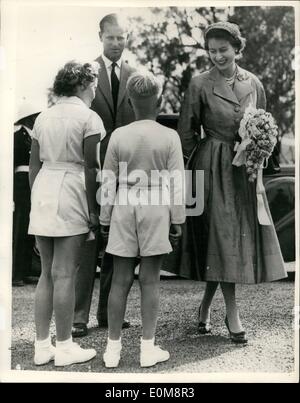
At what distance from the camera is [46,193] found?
308 cm

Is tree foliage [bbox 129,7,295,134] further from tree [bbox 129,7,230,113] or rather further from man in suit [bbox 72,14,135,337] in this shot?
man in suit [bbox 72,14,135,337]

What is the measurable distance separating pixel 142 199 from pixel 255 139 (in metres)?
0.79

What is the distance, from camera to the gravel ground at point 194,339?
318cm

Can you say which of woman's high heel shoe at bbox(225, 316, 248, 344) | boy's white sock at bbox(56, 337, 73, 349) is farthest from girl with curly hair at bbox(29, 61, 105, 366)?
woman's high heel shoe at bbox(225, 316, 248, 344)

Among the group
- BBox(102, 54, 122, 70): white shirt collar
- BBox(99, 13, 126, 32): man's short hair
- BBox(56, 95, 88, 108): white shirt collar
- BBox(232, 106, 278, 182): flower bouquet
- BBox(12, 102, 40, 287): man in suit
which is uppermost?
BBox(99, 13, 126, 32): man's short hair

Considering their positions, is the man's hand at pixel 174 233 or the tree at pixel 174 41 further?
the tree at pixel 174 41

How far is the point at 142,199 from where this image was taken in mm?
3027

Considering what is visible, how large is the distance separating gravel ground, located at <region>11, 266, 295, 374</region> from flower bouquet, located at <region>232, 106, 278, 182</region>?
989 millimetres

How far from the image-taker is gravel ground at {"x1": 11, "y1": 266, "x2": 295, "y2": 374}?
3.18m

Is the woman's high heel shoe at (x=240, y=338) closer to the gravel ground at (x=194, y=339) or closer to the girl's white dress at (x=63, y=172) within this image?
the gravel ground at (x=194, y=339)

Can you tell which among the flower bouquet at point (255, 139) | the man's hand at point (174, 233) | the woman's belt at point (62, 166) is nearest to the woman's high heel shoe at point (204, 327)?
the man's hand at point (174, 233)

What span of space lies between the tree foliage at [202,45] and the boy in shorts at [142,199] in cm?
77
